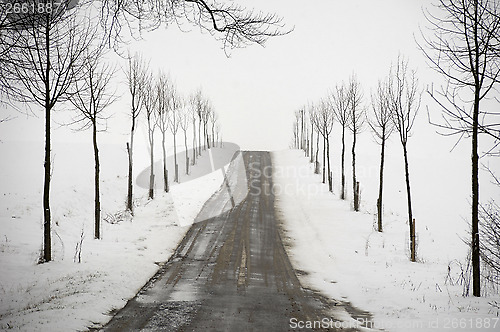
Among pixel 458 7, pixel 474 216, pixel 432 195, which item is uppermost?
pixel 458 7

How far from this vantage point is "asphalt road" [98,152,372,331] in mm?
7719

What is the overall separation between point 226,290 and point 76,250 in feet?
18.4

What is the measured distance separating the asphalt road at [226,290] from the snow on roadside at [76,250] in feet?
1.99

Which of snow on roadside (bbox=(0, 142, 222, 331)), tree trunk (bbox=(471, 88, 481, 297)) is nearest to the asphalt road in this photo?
snow on roadside (bbox=(0, 142, 222, 331))

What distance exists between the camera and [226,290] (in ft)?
33.0

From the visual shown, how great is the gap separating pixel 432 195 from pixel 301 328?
36205 millimetres

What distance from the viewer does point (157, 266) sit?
1261 centimetres

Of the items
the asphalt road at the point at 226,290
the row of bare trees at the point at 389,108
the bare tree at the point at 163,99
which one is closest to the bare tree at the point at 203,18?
the asphalt road at the point at 226,290

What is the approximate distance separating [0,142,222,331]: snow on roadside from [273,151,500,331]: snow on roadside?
5.73 metres

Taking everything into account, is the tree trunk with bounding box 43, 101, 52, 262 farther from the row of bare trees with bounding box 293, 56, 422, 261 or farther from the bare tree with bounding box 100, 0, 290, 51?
the row of bare trees with bounding box 293, 56, 422, 261

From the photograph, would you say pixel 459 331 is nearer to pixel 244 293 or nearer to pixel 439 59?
pixel 244 293

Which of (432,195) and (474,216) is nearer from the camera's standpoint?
(474,216)

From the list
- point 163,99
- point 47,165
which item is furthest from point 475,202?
point 163,99

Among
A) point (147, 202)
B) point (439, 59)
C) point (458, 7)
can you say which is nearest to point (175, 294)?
point (439, 59)
